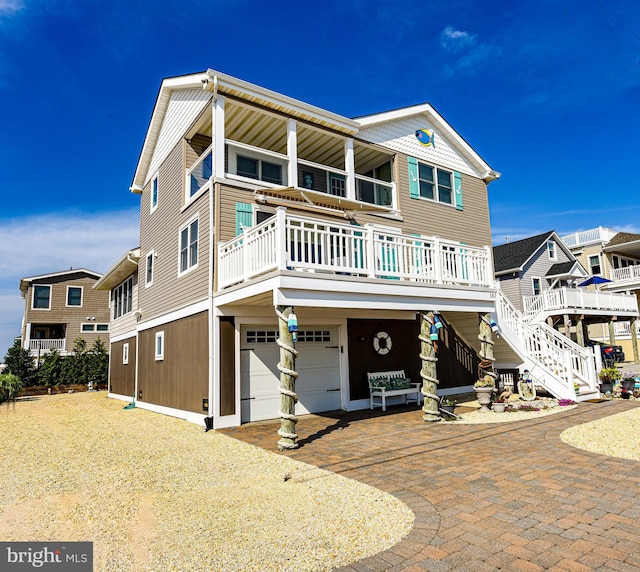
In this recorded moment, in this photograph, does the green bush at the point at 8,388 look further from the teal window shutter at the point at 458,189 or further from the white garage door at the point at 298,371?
the teal window shutter at the point at 458,189

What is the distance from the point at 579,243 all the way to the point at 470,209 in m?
23.4

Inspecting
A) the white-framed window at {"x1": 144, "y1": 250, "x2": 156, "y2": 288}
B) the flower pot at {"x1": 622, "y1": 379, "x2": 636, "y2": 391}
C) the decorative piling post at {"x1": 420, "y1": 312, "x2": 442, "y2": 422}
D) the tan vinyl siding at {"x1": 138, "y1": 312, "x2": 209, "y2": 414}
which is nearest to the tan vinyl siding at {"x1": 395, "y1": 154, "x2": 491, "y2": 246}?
the decorative piling post at {"x1": 420, "y1": 312, "x2": 442, "y2": 422}

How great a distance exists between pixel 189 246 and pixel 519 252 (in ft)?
74.7

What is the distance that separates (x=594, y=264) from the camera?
32781mm

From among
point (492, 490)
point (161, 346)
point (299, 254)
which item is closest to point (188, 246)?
point (299, 254)

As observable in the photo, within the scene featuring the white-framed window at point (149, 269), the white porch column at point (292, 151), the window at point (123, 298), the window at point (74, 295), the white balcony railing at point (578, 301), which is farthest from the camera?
the window at point (74, 295)

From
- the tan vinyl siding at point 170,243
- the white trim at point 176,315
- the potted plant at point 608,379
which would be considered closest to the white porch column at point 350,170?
the tan vinyl siding at point 170,243

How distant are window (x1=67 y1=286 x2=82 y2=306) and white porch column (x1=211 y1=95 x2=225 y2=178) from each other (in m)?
25.9

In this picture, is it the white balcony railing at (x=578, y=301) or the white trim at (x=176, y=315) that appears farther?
the white balcony railing at (x=578, y=301)

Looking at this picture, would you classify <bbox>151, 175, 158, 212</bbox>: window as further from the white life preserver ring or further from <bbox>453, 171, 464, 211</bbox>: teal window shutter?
<bbox>453, 171, 464, 211</bbox>: teal window shutter

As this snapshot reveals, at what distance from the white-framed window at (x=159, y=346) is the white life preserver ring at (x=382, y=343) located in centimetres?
633

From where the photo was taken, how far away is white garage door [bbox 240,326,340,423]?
1020cm

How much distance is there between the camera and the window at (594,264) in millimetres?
32469

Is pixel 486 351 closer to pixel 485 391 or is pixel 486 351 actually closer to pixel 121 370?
pixel 485 391
